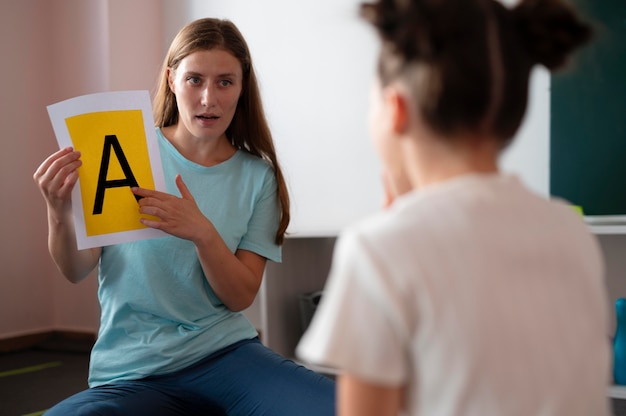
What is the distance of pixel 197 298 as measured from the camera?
62.4 inches

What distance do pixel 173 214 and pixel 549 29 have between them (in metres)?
0.90

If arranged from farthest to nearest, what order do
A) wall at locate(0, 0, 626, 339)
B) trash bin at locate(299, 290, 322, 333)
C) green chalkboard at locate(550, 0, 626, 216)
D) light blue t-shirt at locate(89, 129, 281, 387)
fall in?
wall at locate(0, 0, 626, 339), trash bin at locate(299, 290, 322, 333), green chalkboard at locate(550, 0, 626, 216), light blue t-shirt at locate(89, 129, 281, 387)

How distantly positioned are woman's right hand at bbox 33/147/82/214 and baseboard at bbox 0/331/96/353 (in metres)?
2.26

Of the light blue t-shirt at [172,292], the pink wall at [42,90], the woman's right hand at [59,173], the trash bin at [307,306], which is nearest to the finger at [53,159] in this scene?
the woman's right hand at [59,173]

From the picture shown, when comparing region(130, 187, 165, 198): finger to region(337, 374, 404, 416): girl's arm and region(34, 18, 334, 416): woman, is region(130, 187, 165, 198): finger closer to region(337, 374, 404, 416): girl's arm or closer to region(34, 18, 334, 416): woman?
region(34, 18, 334, 416): woman

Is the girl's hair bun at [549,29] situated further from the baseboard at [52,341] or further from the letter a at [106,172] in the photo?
the baseboard at [52,341]

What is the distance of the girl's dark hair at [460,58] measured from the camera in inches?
26.5

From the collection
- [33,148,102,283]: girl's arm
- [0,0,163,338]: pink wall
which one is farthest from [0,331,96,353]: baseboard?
[33,148,102,283]: girl's arm

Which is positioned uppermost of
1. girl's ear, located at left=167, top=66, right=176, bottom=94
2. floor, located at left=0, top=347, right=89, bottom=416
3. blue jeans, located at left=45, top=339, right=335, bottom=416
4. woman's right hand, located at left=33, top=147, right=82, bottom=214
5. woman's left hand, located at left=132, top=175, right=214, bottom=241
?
girl's ear, located at left=167, top=66, right=176, bottom=94

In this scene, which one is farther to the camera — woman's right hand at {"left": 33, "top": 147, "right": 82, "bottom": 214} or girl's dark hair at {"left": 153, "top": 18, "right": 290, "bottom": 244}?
girl's dark hair at {"left": 153, "top": 18, "right": 290, "bottom": 244}

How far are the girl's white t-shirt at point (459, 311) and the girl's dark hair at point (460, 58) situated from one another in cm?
6

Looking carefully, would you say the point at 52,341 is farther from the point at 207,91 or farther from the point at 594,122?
the point at 594,122

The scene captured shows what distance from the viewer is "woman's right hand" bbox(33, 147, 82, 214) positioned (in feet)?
4.69

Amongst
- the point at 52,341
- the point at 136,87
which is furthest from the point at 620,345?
the point at 52,341
